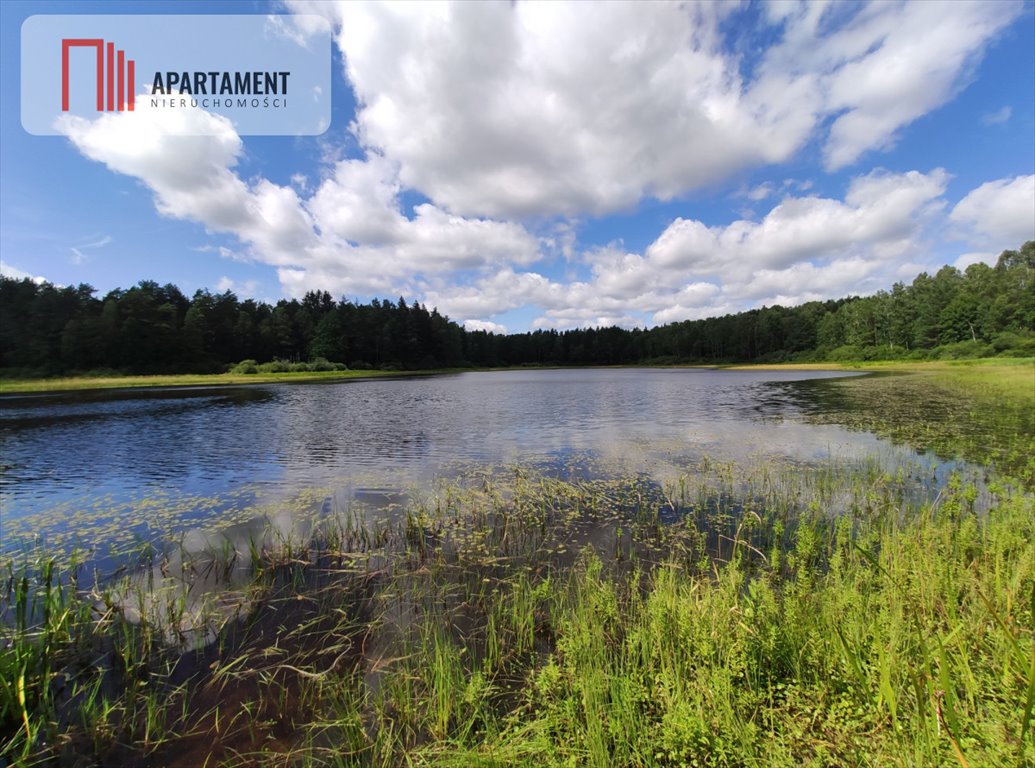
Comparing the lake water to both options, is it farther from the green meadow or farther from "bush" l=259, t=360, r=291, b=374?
"bush" l=259, t=360, r=291, b=374

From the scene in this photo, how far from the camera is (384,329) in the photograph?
372ft

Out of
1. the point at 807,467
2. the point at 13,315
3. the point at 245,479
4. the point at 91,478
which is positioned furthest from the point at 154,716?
the point at 13,315

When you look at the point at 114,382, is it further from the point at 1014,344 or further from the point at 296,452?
the point at 1014,344

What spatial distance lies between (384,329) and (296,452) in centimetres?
10104

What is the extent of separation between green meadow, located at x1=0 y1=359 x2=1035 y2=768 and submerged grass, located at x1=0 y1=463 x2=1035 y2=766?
31 millimetres

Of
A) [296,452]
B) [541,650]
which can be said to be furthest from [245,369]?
[541,650]

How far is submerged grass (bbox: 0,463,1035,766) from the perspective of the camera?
10.5 feet

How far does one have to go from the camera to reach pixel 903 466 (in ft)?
39.9

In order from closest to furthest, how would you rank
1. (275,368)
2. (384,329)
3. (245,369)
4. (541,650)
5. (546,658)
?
(546,658)
(541,650)
(245,369)
(275,368)
(384,329)

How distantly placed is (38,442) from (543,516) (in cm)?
2603

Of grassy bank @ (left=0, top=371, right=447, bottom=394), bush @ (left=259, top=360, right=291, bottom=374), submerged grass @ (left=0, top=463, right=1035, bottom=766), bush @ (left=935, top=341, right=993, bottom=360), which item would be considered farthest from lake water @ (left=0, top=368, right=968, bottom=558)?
bush @ (left=935, top=341, right=993, bottom=360)

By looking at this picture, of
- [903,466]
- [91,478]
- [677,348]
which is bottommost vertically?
[91,478]

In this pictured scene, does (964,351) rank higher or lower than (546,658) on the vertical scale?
higher

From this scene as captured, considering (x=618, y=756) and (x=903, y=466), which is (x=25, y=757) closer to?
(x=618, y=756)
